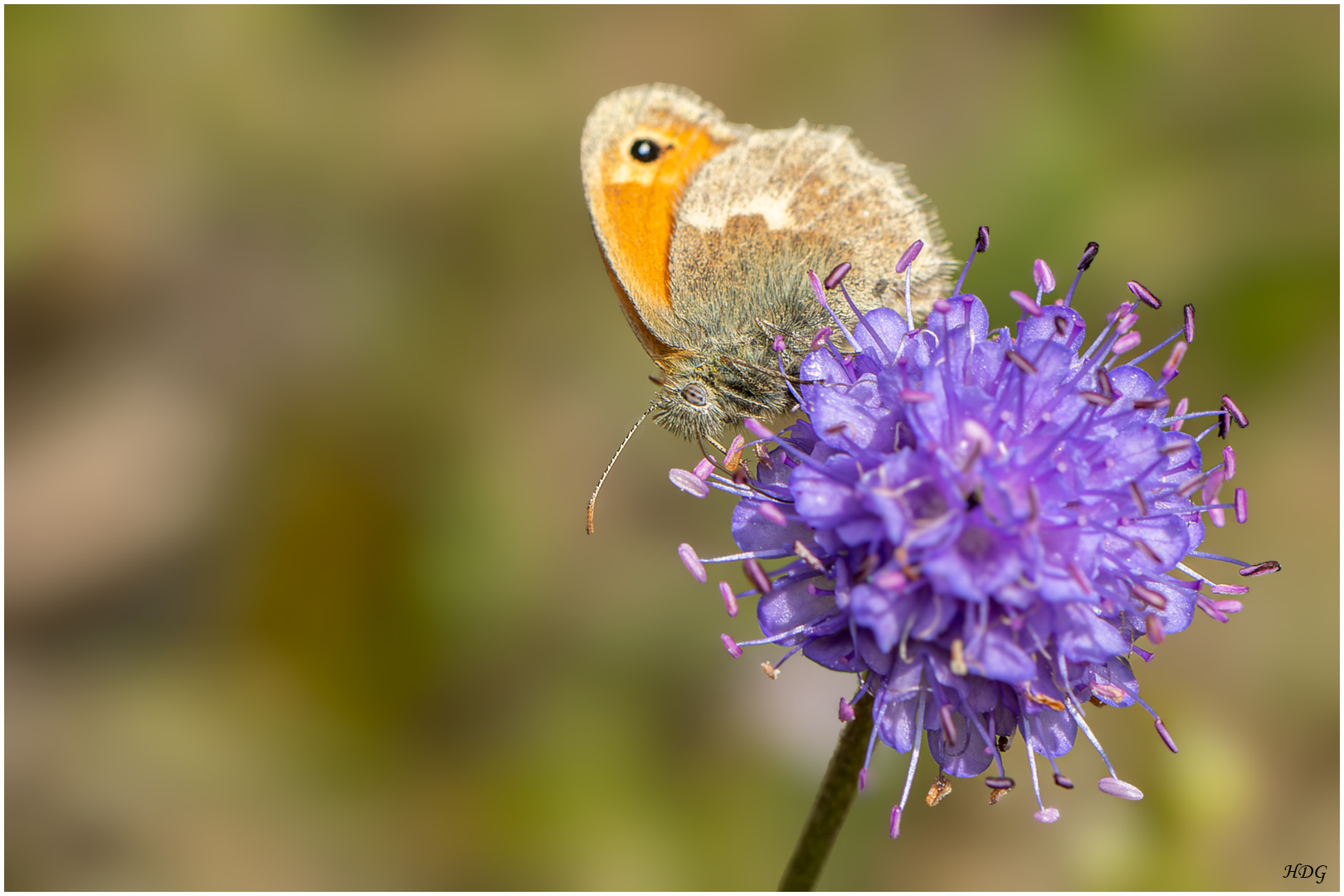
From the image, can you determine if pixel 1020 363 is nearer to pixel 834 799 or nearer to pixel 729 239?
pixel 834 799

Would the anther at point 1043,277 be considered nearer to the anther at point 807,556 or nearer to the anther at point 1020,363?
the anther at point 1020,363

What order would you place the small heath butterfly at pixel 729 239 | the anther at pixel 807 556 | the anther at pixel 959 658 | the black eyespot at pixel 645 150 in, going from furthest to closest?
the black eyespot at pixel 645 150 < the small heath butterfly at pixel 729 239 < the anther at pixel 807 556 < the anther at pixel 959 658

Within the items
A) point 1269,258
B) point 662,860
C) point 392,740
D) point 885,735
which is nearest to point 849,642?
point 885,735

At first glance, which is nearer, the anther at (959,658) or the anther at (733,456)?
the anther at (959,658)

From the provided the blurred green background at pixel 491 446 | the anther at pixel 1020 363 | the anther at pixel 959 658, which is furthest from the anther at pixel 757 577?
the blurred green background at pixel 491 446

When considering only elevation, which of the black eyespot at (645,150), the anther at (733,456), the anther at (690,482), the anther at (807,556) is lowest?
the anther at (807,556)
